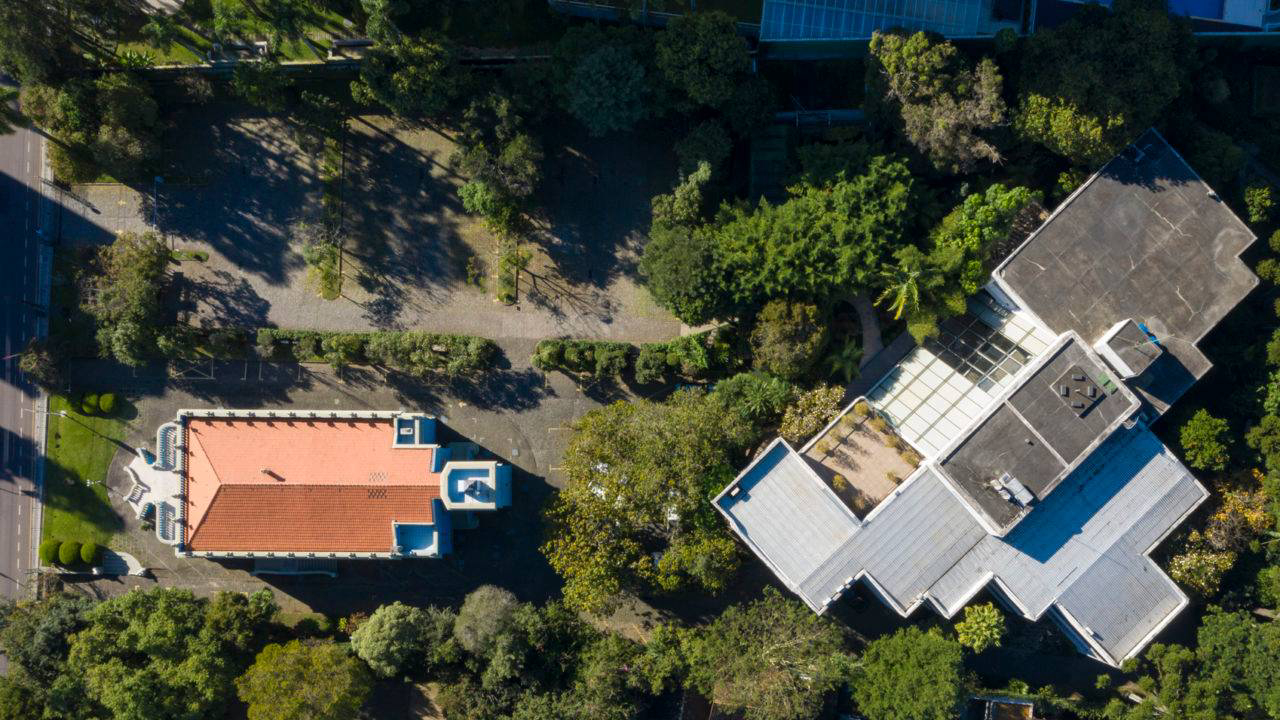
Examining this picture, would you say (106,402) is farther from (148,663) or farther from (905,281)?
(905,281)

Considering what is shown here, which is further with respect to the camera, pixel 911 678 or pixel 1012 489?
pixel 911 678

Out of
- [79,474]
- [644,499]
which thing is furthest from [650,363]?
[79,474]

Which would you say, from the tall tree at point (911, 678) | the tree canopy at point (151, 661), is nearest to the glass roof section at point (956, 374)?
the tall tree at point (911, 678)

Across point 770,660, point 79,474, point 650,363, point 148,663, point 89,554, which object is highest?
point 650,363

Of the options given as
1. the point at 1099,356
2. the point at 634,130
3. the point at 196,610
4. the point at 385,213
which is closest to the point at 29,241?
the point at 385,213

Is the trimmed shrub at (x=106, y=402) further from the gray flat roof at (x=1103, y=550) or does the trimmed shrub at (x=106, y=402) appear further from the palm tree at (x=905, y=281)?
the gray flat roof at (x=1103, y=550)

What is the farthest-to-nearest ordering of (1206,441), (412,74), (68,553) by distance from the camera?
(68,553) < (1206,441) < (412,74)
